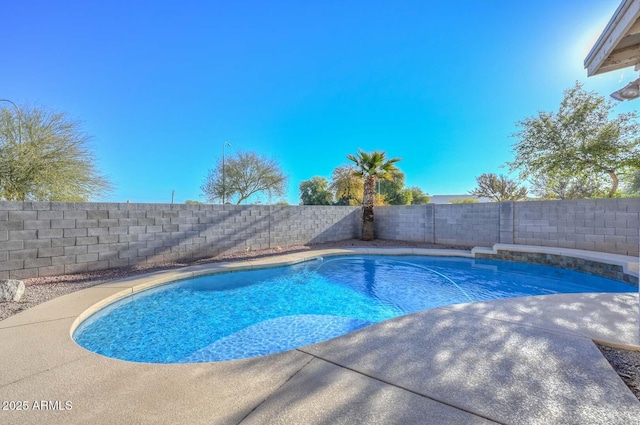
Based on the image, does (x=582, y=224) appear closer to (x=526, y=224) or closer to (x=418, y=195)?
(x=526, y=224)

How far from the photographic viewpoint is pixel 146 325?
12.2 feet

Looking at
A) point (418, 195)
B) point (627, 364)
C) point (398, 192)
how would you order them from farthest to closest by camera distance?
point (418, 195) < point (398, 192) < point (627, 364)

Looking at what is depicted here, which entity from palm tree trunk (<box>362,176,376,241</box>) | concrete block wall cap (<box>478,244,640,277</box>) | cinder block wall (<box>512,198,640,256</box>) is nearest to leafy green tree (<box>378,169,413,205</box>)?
palm tree trunk (<box>362,176,376,241</box>)

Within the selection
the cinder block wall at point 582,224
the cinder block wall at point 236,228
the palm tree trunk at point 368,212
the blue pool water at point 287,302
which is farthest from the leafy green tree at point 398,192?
the blue pool water at point 287,302

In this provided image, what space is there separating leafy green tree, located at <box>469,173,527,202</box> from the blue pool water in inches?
562

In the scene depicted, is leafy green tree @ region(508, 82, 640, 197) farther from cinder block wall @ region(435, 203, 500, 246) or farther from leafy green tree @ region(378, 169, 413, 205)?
leafy green tree @ region(378, 169, 413, 205)

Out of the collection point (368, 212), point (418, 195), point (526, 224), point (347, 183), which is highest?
point (418, 195)

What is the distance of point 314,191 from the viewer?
29266 mm

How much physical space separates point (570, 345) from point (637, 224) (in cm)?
690

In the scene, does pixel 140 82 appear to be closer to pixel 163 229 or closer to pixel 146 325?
pixel 163 229

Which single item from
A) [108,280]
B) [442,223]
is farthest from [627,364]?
[442,223]

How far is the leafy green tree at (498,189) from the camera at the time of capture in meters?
18.8

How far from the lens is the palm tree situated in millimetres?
10836

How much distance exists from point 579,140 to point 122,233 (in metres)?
15.4
